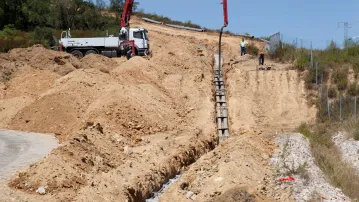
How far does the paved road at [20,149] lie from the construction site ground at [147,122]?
2.37 ft

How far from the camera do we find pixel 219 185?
44.0 feet

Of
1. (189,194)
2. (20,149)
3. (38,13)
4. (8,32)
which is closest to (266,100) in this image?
(189,194)

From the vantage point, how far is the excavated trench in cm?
1354

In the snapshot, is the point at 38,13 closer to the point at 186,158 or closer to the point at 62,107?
the point at 62,107

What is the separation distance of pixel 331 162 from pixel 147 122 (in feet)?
25.6

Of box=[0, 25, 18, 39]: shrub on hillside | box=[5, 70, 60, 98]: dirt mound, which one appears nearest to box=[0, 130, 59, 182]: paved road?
box=[5, 70, 60, 98]: dirt mound

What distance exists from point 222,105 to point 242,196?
46.7 ft

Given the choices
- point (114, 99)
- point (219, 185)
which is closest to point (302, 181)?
point (219, 185)

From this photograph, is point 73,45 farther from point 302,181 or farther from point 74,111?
point 302,181

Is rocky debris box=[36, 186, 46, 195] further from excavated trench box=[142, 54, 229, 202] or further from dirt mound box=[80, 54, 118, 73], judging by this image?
dirt mound box=[80, 54, 118, 73]

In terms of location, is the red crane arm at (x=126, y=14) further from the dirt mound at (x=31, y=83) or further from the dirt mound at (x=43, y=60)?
the dirt mound at (x=31, y=83)

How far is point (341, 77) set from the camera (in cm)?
2758

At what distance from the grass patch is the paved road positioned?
7515 mm

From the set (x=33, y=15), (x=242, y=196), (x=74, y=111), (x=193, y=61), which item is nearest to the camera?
(x=242, y=196)
